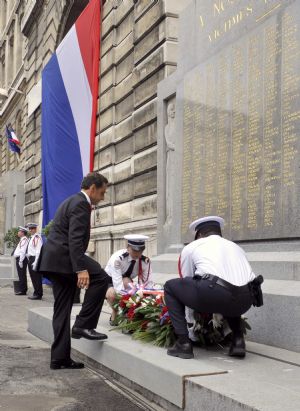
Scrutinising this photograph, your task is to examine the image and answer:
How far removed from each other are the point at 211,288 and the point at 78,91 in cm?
1208

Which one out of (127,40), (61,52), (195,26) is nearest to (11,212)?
(61,52)

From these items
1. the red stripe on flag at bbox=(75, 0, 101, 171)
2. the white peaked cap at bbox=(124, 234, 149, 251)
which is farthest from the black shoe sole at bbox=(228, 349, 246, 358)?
the red stripe on flag at bbox=(75, 0, 101, 171)

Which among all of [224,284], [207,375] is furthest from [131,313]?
[207,375]

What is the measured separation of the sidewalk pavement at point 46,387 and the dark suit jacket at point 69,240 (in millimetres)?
942

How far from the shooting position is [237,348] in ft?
14.4

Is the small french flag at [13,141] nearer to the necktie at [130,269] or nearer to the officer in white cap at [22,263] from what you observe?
the officer in white cap at [22,263]

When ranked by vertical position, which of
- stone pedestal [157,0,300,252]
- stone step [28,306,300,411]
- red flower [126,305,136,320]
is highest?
stone pedestal [157,0,300,252]

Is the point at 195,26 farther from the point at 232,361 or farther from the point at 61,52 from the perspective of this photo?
the point at 61,52

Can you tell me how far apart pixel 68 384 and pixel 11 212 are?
72.7ft

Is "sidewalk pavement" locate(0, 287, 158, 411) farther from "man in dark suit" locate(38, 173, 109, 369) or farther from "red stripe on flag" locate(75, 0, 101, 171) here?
"red stripe on flag" locate(75, 0, 101, 171)

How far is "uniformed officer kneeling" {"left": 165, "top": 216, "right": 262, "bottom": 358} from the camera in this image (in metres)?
4.23

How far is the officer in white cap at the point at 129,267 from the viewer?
238 inches

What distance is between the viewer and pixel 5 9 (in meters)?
36.1

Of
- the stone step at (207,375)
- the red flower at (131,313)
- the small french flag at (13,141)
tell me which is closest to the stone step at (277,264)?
the stone step at (207,375)
